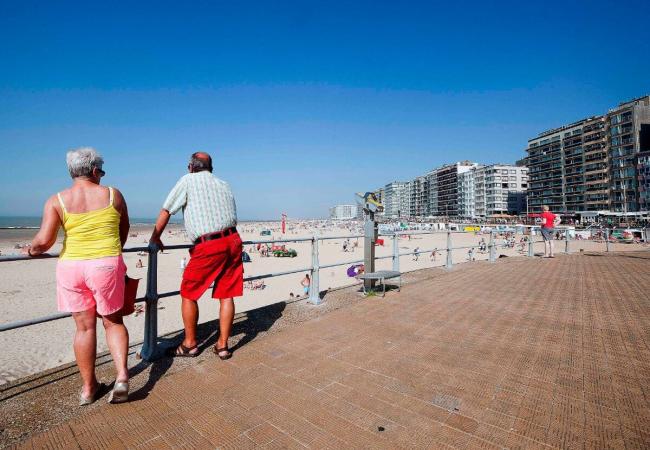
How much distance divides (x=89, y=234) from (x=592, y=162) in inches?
3830

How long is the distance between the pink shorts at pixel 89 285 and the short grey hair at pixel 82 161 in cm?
60

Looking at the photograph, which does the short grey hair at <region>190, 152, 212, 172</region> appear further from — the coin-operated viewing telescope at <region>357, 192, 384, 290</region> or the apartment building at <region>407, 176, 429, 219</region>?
the apartment building at <region>407, 176, 429, 219</region>

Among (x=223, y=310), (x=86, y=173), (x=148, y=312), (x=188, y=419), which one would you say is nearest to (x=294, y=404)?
(x=188, y=419)

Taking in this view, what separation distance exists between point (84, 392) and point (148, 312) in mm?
862

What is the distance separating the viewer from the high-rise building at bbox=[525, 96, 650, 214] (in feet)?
212

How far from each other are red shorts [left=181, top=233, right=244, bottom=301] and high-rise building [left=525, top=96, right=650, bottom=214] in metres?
85.0

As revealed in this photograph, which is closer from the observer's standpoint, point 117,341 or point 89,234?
point 89,234

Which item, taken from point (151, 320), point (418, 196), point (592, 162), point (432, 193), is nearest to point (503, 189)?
point (592, 162)

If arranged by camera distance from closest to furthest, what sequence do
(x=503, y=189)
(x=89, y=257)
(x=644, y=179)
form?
(x=89, y=257) < (x=644, y=179) < (x=503, y=189)

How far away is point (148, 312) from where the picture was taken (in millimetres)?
2990

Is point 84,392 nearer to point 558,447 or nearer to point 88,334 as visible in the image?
point 88,334

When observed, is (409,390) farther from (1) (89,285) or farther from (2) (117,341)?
(1) (89,285)

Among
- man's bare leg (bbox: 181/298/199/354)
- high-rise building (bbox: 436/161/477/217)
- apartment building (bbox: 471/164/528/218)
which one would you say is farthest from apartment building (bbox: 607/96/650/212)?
man's bare leg (bbox: 181/298/199/354)

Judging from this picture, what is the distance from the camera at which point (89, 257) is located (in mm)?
2104
